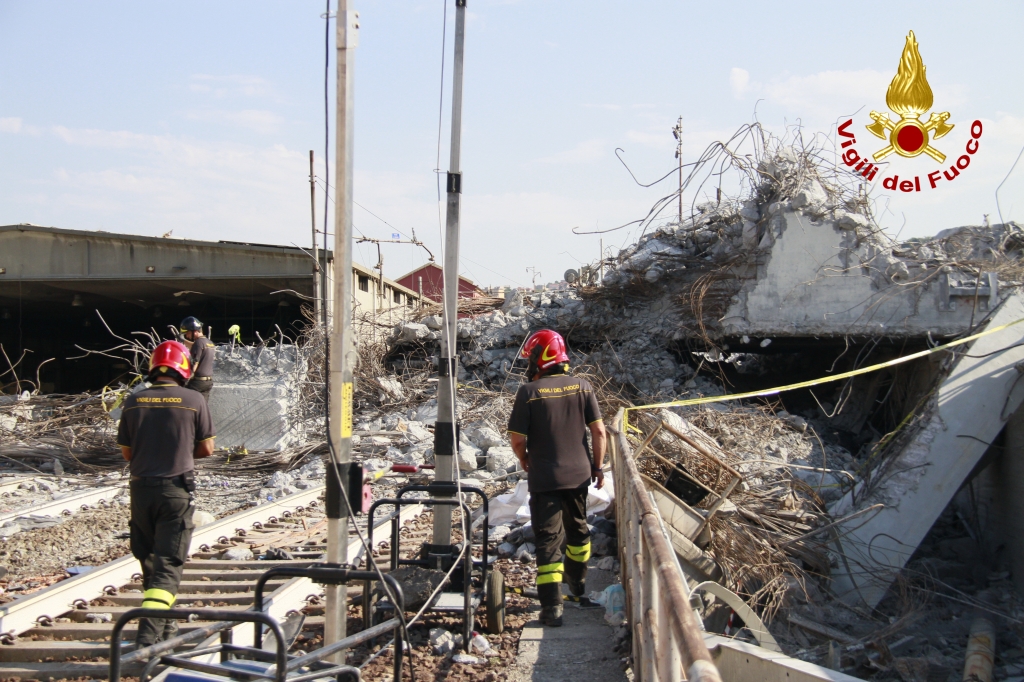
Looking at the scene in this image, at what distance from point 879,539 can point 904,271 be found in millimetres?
4973

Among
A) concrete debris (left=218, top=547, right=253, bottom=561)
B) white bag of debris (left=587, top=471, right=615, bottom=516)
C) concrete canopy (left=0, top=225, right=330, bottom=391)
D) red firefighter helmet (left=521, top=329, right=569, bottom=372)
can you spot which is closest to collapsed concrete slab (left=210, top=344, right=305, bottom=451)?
concrete canopy (left=0, top=225, right=330, bottom=391)

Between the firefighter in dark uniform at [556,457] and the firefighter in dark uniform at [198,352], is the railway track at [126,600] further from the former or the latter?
the firefighter in dark uniform at [198,352]

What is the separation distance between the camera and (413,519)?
828cm

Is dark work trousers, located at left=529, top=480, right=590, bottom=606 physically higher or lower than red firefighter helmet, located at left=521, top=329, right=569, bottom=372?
lower

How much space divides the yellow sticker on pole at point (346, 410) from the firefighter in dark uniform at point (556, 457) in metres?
1.68

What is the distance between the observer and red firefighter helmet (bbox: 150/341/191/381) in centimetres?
451

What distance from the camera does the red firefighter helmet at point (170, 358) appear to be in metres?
4.51

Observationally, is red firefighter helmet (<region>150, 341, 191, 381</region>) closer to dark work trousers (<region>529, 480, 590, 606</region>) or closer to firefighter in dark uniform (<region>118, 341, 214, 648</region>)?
firefighter in dark uniform (<region>118, 341, 214, 648</region>)

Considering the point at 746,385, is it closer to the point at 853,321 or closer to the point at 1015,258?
the point at 853,321

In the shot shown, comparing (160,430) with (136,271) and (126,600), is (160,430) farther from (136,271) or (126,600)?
(136,271)

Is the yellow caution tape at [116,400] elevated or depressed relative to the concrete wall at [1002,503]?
elevated

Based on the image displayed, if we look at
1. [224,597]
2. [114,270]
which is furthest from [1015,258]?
[114,270]

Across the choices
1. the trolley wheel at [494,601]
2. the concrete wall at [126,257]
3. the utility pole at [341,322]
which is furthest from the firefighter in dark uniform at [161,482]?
the concrete wall at [126,257]

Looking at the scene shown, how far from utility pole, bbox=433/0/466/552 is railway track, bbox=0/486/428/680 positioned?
1.14m
